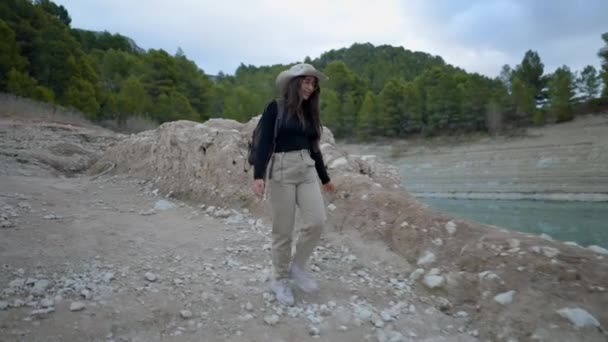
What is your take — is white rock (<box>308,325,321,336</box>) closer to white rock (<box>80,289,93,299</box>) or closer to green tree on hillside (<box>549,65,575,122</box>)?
white rock (<box>80,289,93,299</box>)

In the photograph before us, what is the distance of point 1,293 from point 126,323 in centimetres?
92

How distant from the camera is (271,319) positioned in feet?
9.07

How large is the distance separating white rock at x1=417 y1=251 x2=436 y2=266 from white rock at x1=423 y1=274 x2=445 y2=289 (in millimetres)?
186

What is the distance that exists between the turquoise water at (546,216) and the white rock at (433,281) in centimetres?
912

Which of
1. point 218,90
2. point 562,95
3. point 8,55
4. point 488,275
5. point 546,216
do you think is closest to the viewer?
point 488,275

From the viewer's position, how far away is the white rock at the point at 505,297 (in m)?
3.01

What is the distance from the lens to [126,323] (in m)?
2.53

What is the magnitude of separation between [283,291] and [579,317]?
6.68 feet

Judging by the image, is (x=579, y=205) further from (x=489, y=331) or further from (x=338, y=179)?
(x=489, y=331)

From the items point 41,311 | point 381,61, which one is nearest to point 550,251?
point 41,311

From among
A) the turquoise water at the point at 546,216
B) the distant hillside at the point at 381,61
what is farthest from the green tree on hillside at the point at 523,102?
the distant hillside at the point at 381,61

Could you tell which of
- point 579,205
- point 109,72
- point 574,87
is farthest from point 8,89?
point 574,87

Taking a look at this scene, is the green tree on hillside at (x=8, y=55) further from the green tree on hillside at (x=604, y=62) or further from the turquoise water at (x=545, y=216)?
the green tree on hillside at (x=604, y=62)

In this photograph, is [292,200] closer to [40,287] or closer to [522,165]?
[40,287]
